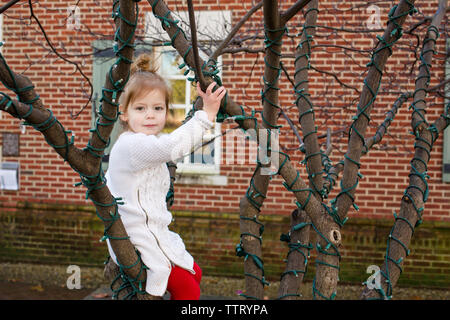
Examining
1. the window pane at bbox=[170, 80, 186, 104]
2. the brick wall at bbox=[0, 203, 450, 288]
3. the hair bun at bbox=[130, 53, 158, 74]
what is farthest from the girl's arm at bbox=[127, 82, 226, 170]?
the window pane at bbox=[170, 80, 186, 104]

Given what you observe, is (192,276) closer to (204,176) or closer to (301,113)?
(301,113)

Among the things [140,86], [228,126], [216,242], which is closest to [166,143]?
[140,86]

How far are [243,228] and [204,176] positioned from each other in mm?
4003

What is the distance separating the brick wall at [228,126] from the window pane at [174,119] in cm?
71

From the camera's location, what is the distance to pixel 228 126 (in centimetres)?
498

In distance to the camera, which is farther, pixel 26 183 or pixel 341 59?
pixel 26 183

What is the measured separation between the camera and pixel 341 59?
18.9ft

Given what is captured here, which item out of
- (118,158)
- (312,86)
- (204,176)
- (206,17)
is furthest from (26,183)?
(118,158)

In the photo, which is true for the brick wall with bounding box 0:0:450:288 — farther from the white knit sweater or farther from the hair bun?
the white knit sweater

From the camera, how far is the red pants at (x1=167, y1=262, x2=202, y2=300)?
74.7 inches

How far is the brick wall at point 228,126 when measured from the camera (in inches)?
221

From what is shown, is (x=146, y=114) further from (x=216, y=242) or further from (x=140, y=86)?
(x=216, y=242)

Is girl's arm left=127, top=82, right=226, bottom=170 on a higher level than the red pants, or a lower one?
higher

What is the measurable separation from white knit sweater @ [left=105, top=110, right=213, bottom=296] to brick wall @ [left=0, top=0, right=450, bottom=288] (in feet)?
10.4
